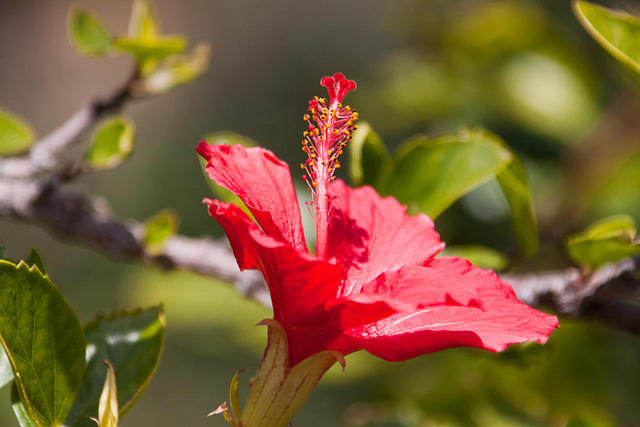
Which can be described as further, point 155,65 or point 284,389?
point 155,65

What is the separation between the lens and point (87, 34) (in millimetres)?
752

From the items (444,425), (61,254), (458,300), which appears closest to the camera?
(458,300)

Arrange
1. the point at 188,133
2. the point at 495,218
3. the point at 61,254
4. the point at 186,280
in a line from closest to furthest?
the point at 495,218
the point at 186,280
the point at 61,254
the point at 188,133

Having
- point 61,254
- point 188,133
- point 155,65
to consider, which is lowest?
point 61,254

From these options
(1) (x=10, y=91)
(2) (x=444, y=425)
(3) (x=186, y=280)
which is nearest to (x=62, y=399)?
(2) (x=444, y=425)

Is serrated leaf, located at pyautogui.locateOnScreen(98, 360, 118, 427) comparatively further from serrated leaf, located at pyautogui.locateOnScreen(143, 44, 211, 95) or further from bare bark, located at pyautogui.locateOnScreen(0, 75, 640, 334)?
serrated leaf, located at pyautogui.locateOnScreen(143, 44, 211, 95)

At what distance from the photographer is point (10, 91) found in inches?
124

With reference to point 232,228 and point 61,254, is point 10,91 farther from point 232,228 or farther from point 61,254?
point 232,228

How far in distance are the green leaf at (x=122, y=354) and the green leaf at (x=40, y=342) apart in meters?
0.05

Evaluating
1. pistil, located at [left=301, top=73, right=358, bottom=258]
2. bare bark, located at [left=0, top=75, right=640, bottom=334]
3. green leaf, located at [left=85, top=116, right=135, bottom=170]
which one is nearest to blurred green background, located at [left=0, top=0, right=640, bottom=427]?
bare bark, located at [left=0, top=75, right=640, bottom=334]

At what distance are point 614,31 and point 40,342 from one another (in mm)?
534

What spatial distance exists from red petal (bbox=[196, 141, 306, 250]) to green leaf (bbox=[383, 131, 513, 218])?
0.20 metres

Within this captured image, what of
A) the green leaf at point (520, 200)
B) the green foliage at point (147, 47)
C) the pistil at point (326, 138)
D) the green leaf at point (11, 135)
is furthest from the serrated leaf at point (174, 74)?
the green leaf at point (520, 200)

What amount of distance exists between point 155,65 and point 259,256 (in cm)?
43
